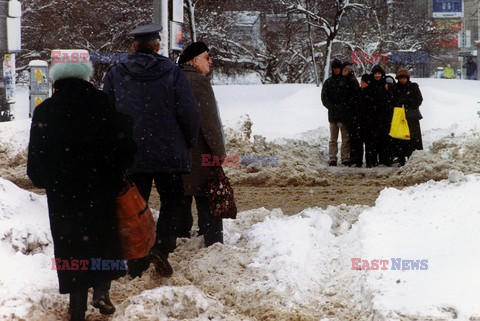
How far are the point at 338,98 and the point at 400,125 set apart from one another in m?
1.10

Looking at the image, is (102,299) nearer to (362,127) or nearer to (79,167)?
(79,167)

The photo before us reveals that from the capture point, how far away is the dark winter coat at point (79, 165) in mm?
4941

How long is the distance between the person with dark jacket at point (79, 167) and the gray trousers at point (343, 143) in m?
8.80

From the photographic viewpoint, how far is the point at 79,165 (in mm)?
4973

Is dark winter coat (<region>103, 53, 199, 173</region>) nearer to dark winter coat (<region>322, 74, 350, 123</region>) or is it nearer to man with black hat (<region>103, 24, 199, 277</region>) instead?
man with black hat (<region>103, 24, 199, 277</region>)

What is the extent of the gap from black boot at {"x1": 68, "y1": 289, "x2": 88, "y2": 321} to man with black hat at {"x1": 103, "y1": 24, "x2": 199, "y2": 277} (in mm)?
809

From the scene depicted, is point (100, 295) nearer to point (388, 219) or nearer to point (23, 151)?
point (388, 219)

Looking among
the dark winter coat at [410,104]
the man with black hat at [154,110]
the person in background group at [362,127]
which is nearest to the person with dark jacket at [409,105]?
the dark winter coat at [410,104]

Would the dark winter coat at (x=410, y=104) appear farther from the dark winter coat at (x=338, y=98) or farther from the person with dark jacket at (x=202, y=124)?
the person with dark jacket at (x=202, y=124)

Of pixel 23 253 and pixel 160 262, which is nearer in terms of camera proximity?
pixel 160 262

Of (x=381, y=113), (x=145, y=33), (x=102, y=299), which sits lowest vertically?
(x=102, y=299)

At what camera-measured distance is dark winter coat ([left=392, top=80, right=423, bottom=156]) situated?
13.4 metres

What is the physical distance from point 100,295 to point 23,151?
8433 millimetres

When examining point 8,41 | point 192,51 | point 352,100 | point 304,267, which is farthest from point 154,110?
point 8,41
